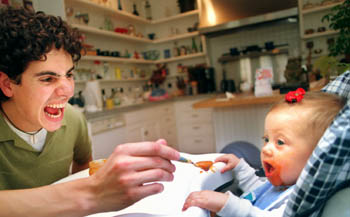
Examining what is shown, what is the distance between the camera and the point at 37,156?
3.52 feet

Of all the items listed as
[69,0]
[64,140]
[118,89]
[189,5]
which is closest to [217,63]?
[189,5]

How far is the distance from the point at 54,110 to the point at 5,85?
0.19m

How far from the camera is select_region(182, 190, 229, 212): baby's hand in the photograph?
0.64 meters

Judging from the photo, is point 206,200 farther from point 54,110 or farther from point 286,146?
point 54,110

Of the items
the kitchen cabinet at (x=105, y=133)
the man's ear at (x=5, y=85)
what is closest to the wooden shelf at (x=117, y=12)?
the kitchen cabinet at (x=105, y=133)

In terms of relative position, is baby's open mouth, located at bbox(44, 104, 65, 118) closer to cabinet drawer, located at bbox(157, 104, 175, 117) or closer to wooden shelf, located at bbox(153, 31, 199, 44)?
cabinet drawer, located at bbox(157, 104, 175, 117)

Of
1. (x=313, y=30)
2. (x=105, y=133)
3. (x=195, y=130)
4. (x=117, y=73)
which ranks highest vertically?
(x=313, y=30)

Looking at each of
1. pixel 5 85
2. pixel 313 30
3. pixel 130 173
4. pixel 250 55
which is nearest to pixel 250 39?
pixel 250 55

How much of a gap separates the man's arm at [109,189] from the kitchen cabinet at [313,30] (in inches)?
167

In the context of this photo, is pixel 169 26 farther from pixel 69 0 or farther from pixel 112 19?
pixel 69 0

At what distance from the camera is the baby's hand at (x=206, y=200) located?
64cm

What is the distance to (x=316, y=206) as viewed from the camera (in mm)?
552

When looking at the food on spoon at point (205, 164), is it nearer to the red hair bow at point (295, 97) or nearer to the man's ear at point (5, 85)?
the red hair bow at point (295, 97)

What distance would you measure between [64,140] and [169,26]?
462 cm
